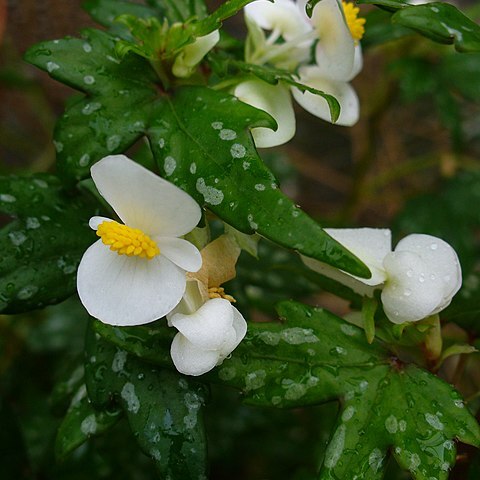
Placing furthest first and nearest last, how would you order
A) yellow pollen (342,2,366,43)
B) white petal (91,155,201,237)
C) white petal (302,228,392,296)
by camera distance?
yellow pollen (342,2,366,43)
white petal (302,228,392,296)
white petal (91,155,201,237)

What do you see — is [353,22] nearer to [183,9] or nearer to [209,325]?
[183,9]

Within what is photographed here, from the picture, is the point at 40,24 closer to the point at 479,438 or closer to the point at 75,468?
the point at 75,468

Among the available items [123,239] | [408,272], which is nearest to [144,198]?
[123,239]

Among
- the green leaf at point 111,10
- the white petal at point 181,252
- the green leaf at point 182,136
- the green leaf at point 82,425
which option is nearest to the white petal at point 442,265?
the green leaf at point 182,136

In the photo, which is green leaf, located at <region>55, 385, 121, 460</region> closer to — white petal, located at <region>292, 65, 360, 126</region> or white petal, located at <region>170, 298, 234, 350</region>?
white petal, located at <region>170, 298, 234, 350</region>

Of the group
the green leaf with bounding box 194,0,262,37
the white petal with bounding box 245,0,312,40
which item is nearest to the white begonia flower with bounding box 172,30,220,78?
the green leaf with bounding box 194,0,262,37

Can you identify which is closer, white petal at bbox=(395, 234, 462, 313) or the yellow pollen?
white petal at bbox=(395, 234, 462, 313)
